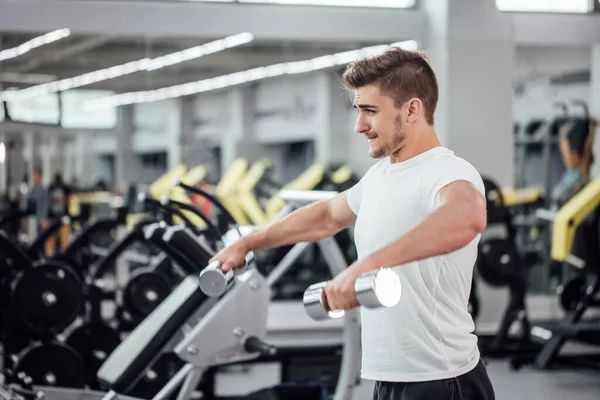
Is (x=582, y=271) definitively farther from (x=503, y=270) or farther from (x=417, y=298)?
(x=417, y=298)

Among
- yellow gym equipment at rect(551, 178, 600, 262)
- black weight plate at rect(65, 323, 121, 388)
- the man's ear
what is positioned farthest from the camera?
yellow gym equipment at rect(551, 178, 600, 262)

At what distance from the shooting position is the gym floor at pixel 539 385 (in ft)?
17.9

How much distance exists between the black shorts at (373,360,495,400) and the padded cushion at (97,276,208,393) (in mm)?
1367

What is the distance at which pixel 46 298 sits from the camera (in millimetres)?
4734

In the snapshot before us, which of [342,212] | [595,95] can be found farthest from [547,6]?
[342,212]

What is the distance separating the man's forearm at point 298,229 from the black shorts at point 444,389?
443 mm

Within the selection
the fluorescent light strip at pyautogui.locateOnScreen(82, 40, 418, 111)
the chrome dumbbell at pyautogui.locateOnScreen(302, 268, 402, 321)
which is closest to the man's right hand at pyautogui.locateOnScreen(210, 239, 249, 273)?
the chrome dumbbell at pyautogui.locateOnScreen(302, 268, 402, 321)

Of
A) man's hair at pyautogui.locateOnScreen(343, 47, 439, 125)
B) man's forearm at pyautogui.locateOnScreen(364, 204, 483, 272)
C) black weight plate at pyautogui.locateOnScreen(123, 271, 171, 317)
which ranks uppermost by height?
man's hair at pyautogui.locateOnScreen(343, 47, 439, 125)

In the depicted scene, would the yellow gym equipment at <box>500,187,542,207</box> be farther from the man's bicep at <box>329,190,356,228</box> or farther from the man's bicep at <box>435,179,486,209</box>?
the man's bicep at <box>435,179,486,209</box>

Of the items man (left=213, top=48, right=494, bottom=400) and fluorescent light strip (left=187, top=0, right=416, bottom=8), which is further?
fluorescent light strip (left=187, top=0, right=416, bottom=8)

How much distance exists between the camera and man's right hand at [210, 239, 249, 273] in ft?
6.91

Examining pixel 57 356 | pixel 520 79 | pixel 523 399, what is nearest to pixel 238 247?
pixel 57 356

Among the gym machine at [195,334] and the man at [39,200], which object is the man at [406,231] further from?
the man at [39,200]

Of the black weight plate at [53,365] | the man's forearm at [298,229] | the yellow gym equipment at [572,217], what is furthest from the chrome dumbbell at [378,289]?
the yellow gym equipment at [572,217]
